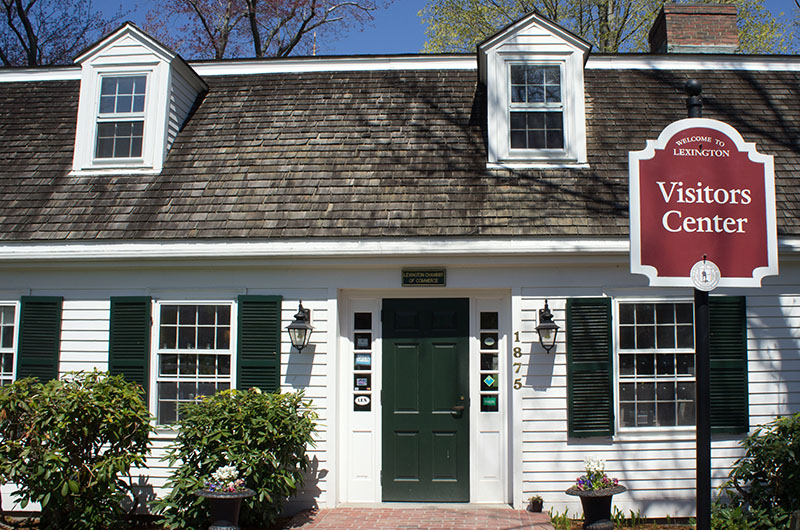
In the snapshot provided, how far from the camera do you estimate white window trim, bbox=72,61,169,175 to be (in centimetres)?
837

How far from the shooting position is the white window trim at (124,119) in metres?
8.37

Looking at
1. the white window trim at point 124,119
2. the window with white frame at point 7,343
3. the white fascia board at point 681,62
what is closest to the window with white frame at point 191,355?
the window with white frame at point 7,343

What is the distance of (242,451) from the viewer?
6.37 metres

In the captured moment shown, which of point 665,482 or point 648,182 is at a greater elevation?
point 648,182

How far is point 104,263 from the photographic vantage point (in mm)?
7570

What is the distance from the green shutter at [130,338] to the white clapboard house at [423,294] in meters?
0.02

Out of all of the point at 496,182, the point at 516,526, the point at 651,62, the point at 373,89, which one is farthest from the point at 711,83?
the point at 516,526

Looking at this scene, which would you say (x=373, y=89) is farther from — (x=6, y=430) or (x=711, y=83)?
(x=6, y=430)

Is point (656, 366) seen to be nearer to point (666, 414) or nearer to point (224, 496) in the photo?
point (666, 414)

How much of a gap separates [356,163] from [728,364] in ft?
16.1

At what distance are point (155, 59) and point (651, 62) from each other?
6.98 m

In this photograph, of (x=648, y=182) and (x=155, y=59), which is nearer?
(x=648, y=182)

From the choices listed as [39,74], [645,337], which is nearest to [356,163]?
[645,337]

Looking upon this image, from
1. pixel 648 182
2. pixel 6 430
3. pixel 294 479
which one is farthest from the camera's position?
pixel 294 479
